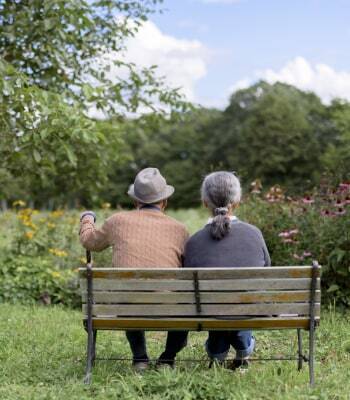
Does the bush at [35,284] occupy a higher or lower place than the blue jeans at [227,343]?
lower

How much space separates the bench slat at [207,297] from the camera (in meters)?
4.09

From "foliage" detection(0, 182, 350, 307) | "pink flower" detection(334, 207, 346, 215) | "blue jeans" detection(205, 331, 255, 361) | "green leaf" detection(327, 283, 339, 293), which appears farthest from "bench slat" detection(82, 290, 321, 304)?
"pink flower" detection(334, 207, 346, 215)

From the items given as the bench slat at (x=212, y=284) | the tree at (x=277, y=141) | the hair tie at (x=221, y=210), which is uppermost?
the tree at (x=277, y=141)

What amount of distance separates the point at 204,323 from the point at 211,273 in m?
0.35

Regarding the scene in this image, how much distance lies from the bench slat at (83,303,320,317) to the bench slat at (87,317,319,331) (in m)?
0.04

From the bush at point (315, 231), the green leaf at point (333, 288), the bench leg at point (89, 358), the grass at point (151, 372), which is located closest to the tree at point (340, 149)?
the bush at point (315, 231)

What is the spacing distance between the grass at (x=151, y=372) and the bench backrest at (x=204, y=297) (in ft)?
A: 1.08

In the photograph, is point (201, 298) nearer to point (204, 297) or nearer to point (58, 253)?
point (204, 297)

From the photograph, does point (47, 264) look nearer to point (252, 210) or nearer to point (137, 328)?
point (252, 210)

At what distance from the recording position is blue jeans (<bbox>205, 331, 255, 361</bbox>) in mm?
4535

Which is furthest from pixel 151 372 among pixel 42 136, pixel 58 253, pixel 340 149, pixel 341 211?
pixel 340 149

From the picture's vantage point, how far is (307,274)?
4059mm

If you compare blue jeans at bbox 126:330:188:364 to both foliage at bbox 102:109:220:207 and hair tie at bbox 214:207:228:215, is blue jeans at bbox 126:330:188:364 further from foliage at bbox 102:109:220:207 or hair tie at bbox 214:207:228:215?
foliage at bbox 102:109:220:207

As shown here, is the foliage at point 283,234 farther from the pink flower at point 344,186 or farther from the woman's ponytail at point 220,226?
the woman's ponytail at point 220,226
